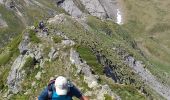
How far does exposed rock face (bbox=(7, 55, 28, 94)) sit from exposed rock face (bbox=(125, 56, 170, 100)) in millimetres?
42589

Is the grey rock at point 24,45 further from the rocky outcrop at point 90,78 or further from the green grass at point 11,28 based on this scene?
the green grass at point 11,28

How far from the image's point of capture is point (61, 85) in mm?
18797

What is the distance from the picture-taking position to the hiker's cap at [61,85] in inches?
735

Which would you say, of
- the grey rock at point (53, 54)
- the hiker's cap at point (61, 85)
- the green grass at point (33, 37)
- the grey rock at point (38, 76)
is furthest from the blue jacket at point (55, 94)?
the green grass at point (33, 37)

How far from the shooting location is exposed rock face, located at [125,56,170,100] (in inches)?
3574

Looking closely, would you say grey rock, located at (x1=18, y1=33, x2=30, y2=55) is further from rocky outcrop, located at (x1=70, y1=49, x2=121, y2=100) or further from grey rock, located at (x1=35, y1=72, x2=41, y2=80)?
rocky outcrop, located at (x1=70, y1=49, x2=121, y2=100)

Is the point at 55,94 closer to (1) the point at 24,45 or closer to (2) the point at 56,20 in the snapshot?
(1) the point at 24,45

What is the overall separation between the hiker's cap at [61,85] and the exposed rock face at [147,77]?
233ft

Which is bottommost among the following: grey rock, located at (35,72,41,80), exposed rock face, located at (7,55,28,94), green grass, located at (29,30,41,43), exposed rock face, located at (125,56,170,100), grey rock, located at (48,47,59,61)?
exposed rock face, located at (125,56,170,100)

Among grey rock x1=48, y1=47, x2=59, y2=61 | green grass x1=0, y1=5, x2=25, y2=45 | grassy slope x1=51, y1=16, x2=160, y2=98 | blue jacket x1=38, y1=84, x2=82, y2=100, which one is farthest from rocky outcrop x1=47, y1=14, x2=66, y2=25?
green grass x1=0, y1=5, x2=25, y2=45

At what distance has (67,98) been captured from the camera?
770 inches

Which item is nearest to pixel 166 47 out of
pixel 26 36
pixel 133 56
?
pixel 133 56

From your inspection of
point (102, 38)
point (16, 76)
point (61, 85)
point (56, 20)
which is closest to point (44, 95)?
point (61, 85)

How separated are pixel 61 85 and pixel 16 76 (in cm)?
3037
